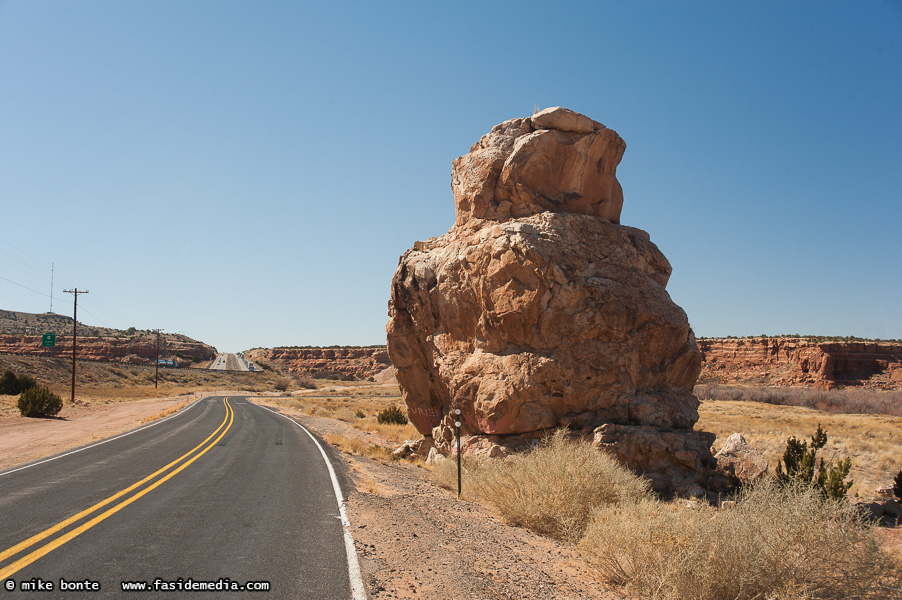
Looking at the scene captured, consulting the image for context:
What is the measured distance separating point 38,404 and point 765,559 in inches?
1485

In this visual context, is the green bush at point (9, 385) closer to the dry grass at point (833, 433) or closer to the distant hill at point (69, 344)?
the distant hill at point (69, 344)

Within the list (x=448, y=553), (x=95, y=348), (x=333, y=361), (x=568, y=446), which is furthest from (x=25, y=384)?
(x=333, y=361)

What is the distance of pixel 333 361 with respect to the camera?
118875 millimetres

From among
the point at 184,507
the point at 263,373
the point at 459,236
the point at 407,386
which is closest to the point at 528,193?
the point at 459,236

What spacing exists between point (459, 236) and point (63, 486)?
37.8 ft

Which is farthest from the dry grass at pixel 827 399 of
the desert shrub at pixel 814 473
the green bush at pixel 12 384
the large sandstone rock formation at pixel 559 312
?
the green bush at pixel 12 384

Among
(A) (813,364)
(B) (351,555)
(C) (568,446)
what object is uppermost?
(A) (813,364)

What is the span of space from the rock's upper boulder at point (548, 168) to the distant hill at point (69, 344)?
8860cm

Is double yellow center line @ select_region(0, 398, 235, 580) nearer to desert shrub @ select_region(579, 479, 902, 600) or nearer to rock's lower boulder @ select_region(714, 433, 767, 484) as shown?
desert shrub @ select_region(579, 479, 902, 600)

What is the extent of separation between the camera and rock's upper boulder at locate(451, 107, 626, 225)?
14914 mm

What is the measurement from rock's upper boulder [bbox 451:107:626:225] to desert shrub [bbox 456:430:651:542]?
24.5ft

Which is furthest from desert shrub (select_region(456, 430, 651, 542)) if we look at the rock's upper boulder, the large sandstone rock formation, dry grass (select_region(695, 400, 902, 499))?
dry grass (select_region(695, 400, 902, 499))

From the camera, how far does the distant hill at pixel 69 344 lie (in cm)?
8700

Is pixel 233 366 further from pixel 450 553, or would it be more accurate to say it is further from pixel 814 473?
pixel 450 553
